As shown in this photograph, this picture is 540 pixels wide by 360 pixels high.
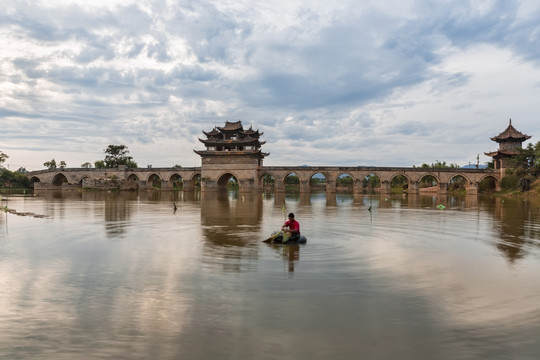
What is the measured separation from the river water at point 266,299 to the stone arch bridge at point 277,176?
5016 cm

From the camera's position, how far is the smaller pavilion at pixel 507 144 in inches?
2313

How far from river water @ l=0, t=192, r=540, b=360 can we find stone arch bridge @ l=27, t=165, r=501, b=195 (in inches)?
1975

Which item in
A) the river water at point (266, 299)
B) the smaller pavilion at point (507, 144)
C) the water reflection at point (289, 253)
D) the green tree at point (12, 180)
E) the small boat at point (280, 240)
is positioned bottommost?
the river water at point (266, 299)

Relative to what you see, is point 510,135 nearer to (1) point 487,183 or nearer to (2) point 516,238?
(1) point 487,183

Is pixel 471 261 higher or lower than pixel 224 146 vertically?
lower

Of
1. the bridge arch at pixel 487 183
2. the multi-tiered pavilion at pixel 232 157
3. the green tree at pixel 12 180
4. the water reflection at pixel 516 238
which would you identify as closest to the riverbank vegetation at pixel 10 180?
the green tree at pixel 12 180

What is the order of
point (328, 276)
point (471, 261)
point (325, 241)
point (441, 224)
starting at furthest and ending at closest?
1. point (441, 224)
2. point (325, 241)
3. point (471, 261)
4. point (328, 276)

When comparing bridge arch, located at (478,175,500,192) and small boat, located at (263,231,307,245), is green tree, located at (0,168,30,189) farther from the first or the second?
bridge arch, located at (478,175,500,192)

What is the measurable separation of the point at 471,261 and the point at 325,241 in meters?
4.74

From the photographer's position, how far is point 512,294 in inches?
285

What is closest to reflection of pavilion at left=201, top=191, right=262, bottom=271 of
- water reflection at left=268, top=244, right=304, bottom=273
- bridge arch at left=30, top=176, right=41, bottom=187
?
water reflection at left=268, top=244, right=304, bottom=273

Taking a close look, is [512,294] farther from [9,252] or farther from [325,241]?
[9,252]

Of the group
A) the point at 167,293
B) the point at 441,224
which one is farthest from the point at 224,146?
the point at 167,293

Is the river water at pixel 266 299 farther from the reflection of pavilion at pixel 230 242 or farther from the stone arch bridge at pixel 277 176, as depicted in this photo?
the stone arch bridge at pixel 277 176
